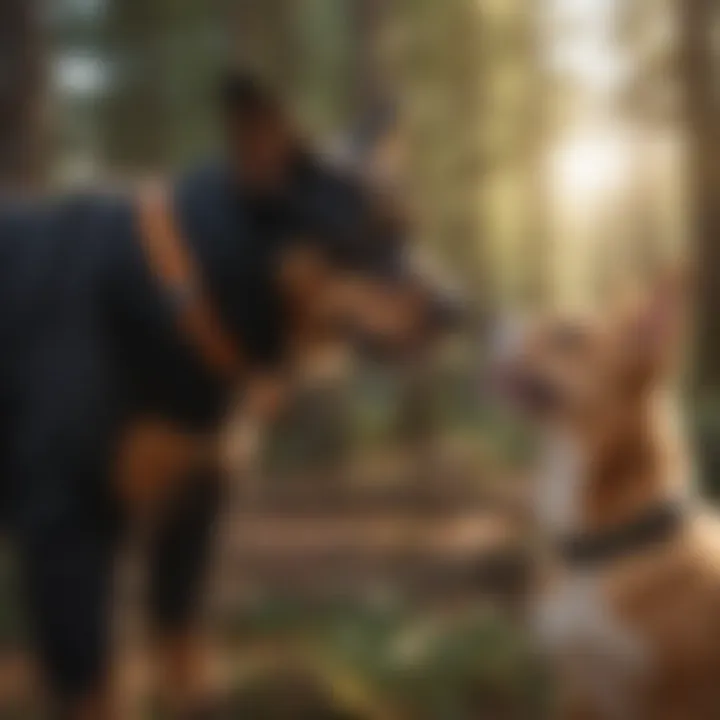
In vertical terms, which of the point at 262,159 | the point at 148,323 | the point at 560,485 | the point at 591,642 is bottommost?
the point at 591,642

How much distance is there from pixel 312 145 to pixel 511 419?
0.27 m

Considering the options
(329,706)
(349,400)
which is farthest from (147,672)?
(349,400)

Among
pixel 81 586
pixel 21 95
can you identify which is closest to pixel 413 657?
pixel 81 586

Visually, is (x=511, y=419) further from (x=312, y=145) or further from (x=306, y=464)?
(x=312, y=145)

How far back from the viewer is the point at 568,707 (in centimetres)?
143

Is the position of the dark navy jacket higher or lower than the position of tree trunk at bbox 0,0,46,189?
lower

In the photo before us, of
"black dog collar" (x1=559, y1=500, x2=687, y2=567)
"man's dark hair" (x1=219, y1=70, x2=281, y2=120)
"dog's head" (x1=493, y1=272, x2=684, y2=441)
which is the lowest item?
"black dog collar" (x1=559, y1=500, x2=687, y2=567)

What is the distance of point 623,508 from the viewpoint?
142 centimetres

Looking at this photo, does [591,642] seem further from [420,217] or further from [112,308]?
[112,308]

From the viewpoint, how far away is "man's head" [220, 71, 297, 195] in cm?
141

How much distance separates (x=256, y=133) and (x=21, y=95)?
7.7 inches

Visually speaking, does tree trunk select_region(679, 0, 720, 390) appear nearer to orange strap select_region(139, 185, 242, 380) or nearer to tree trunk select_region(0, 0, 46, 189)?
orange strap select_region(139, 185, 242, 380)

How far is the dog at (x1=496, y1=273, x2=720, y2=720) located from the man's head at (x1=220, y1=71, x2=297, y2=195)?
0.23m

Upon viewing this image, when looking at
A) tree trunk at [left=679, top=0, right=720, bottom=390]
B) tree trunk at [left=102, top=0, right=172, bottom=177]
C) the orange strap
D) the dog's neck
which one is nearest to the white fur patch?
the dog's neck
